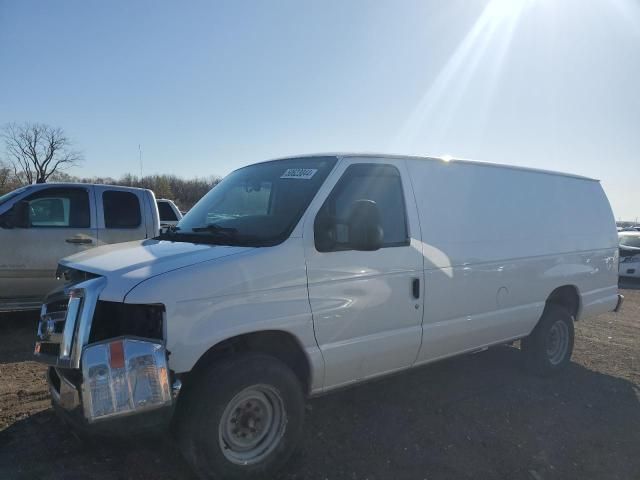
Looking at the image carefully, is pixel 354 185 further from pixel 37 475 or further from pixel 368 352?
pixel 37 475

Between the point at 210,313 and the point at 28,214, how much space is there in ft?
17.2

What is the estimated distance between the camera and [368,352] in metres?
3.68

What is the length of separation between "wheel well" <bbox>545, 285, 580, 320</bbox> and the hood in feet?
13.8

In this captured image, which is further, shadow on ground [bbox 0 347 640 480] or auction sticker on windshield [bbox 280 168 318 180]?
auction sticker on windshield [bbox 280 168 318 180]

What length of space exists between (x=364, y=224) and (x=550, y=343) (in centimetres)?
368

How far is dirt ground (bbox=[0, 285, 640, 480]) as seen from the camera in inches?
134

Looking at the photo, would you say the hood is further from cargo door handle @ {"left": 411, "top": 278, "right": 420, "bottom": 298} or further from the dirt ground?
cargo door handle @ {"left": 411, "top": 278, "right": 420, "bottom": 298}

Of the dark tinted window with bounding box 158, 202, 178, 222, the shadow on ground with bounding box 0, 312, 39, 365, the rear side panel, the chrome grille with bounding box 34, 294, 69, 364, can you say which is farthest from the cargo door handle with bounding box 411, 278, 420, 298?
the dark tinted window with bounding box 158, 202, 178, 222

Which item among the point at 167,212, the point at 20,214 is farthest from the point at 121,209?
the point at 167,212

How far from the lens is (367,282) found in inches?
143

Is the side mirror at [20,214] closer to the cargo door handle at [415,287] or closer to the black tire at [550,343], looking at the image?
the cargo door handle at [415,287]

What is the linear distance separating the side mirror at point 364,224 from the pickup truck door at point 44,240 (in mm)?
5301

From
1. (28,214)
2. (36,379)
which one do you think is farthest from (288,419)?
(28,214)

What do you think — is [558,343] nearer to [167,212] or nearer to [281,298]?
[281,298]
